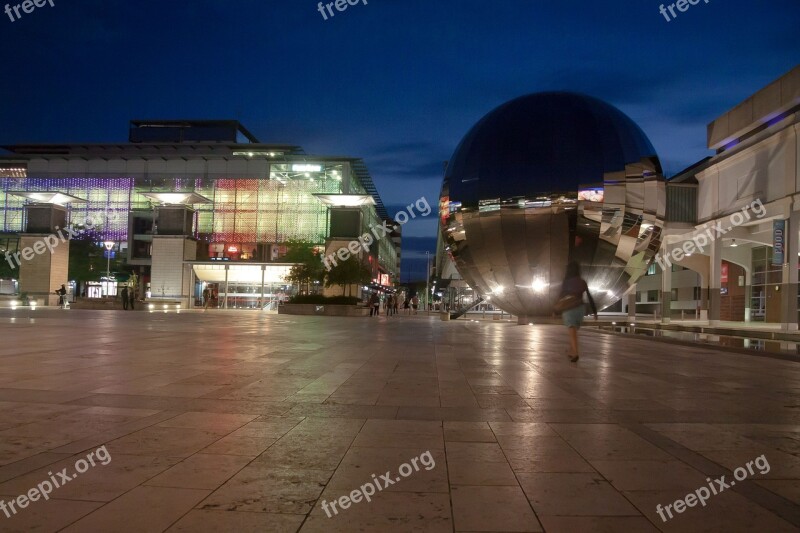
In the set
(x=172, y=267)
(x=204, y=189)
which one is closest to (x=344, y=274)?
(x=172, y=267)

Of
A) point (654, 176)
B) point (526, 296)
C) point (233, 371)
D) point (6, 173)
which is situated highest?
point (6, 173)

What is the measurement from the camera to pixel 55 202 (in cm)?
6028

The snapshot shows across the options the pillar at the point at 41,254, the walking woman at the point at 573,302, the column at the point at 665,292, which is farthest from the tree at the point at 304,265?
the walking woman at the point at 573,302

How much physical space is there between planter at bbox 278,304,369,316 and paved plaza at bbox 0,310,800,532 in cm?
3468

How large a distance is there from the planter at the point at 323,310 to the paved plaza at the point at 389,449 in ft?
114

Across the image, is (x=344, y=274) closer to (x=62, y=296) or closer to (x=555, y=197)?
(x=62, y=296)

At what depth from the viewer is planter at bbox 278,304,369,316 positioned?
45.3m

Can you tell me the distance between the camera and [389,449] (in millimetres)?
5203

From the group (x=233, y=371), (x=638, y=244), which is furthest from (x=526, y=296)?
(x=233, y=371)

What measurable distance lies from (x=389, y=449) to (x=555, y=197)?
46.3 feet

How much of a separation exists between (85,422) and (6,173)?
302 ft

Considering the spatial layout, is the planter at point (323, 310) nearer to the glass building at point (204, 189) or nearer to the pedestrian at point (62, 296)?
the pedestrian at point (62, 296)

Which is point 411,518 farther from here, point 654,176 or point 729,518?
point 654,176

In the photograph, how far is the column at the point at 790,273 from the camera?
26766 mm
